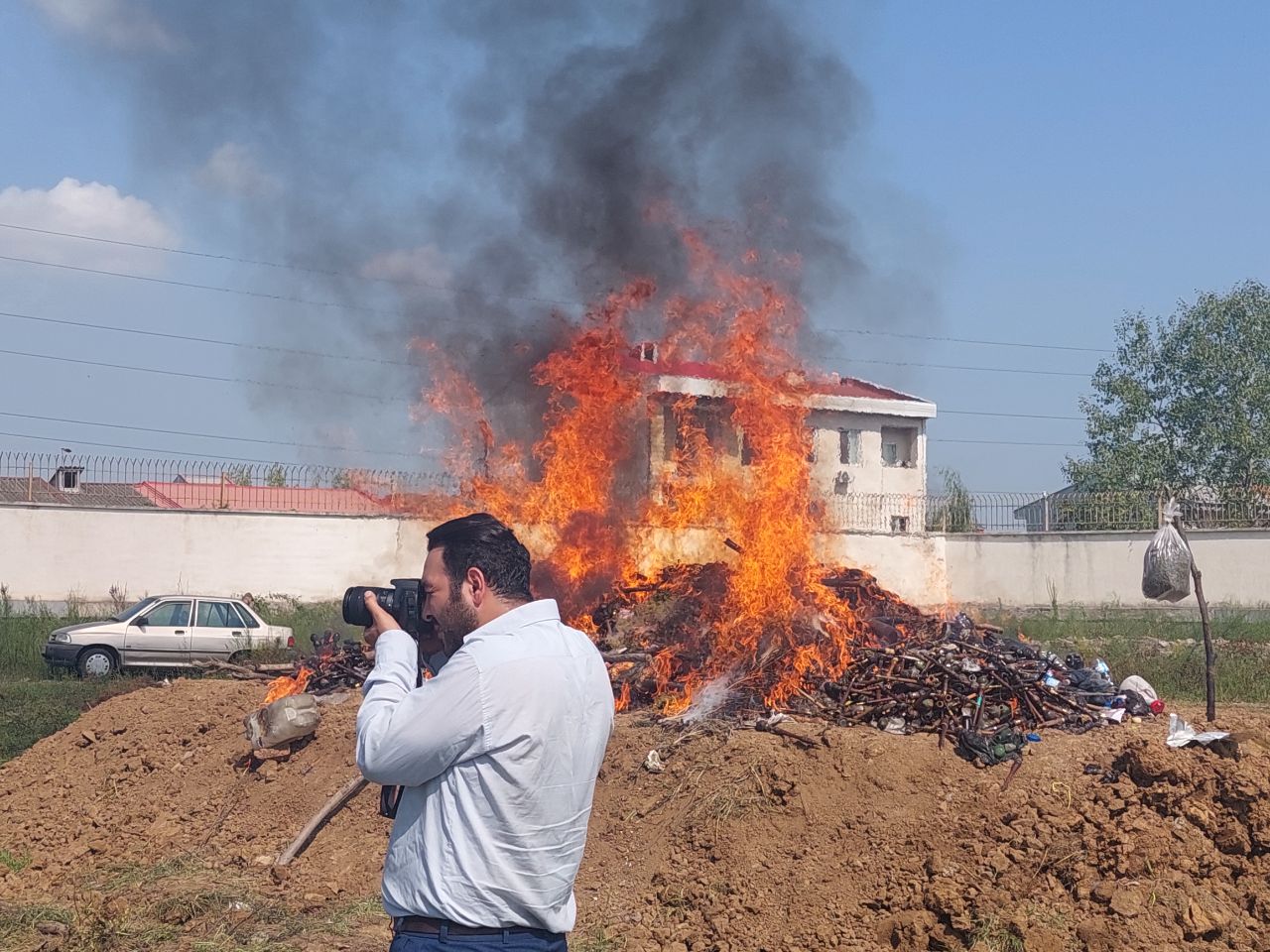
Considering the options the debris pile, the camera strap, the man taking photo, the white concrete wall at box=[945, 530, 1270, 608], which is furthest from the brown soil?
the white concrete wall at box=[945, 530, 1270, 608]

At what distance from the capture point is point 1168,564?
36.3 feet

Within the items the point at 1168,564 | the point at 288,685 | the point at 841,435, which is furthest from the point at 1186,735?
Result: the point at 841,435

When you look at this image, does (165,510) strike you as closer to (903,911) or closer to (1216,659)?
(1216,659)

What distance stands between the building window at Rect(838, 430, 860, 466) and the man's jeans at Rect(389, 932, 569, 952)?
110ft

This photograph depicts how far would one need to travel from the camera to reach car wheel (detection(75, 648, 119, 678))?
18734 mm

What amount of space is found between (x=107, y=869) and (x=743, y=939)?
484 centimetres

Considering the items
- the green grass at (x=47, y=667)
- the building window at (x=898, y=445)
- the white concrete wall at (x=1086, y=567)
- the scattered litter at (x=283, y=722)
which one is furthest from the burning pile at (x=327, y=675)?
the building window at (x=898, y=445)

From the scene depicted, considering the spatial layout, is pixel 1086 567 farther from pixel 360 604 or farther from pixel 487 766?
pixel 487 766

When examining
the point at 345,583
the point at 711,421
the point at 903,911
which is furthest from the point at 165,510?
the point at 903,911

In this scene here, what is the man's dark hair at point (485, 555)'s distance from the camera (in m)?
3.26

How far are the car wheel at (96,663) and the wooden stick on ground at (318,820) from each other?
1090 centimetres

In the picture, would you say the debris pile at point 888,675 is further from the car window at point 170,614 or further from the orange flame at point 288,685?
the car window at point 170,614

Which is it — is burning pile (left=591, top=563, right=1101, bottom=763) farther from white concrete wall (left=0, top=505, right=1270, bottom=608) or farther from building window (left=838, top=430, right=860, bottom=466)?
building window (left=838, top=430, right=860, bottom=466)

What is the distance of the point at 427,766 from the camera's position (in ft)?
9.93
